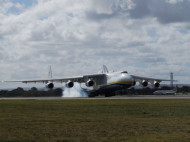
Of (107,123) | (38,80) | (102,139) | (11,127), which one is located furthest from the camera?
(38,80)

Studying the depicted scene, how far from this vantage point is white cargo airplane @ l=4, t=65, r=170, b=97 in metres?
55.3

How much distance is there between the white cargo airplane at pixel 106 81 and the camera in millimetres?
55344

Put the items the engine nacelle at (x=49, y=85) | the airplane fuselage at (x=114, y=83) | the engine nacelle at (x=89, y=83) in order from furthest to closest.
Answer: the engine nacelle at (x=49, y=85) → the engine nacelle at (x=89, y=83) → the airplane fuselage at (x=114, y=83)

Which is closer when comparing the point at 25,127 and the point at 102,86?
the point at 25,127

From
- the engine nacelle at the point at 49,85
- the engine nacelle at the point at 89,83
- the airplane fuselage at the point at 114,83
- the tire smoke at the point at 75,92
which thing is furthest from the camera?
the tire smoke at the point at 75,92

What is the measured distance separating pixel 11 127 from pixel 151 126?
6429 mm

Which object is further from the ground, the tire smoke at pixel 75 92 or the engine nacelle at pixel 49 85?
the engine nacelle at pixel 49 85

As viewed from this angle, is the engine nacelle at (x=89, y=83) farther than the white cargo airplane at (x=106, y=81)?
Yes

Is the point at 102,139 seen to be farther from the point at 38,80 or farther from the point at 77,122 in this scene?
the point at 38,80

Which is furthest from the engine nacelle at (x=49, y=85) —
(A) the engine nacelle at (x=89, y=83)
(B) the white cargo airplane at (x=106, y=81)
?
(A) the engine nacelle at (x=89, y=83)

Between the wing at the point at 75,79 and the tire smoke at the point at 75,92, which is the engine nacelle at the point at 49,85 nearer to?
the wing at the point at 75,79

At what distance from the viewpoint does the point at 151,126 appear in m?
16.6

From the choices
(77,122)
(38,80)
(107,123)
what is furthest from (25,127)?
(38,80)

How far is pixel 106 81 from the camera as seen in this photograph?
59.7 metres
